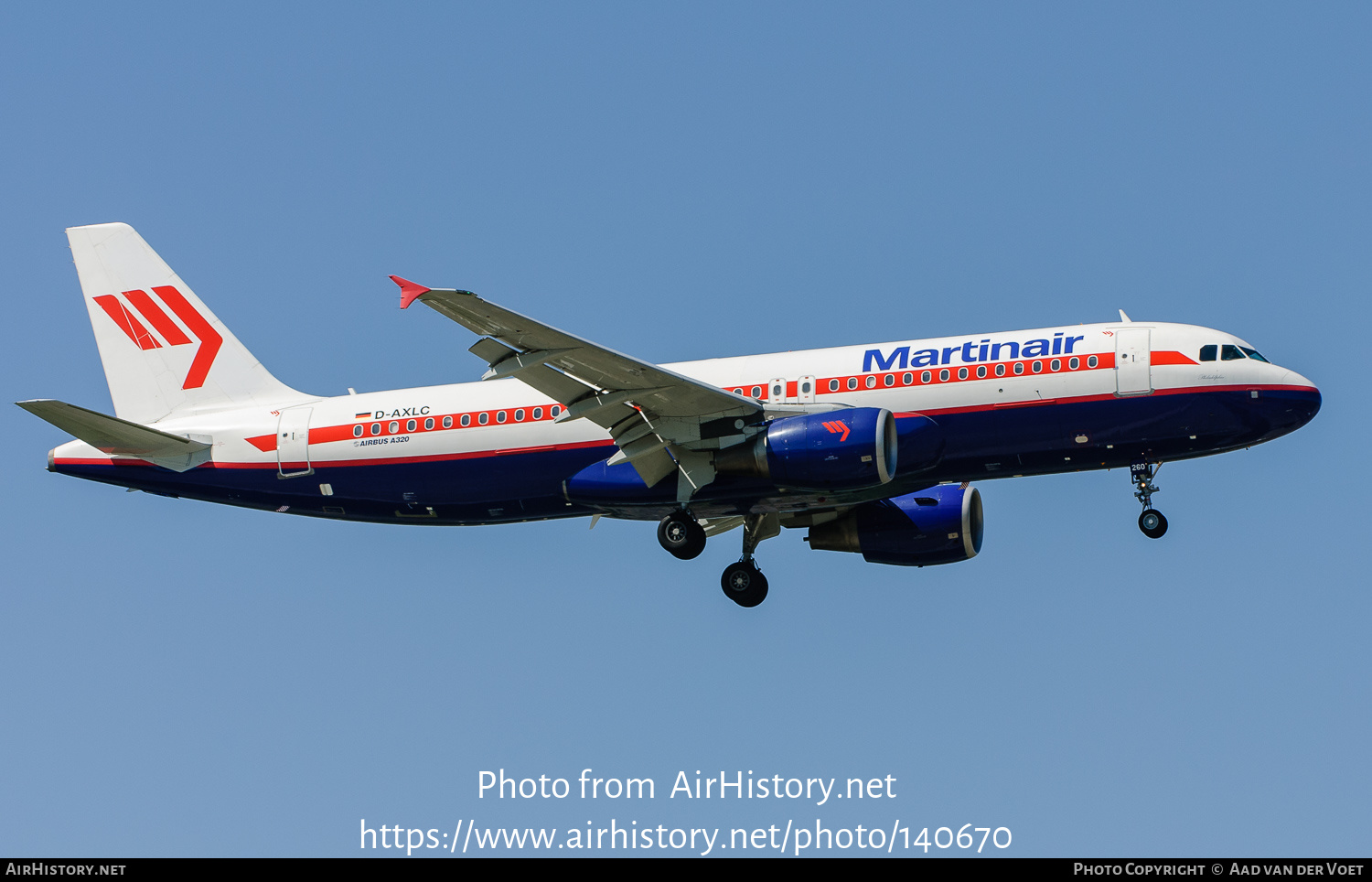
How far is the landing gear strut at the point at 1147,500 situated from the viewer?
114 ft

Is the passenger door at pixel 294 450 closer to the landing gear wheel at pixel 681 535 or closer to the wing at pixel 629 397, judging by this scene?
the wing at pixel 629 397

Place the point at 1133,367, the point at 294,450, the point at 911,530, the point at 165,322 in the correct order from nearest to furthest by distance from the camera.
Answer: the point at 1133,367 → the point at 294,450 → the point at 911,530 → the point at 165,322

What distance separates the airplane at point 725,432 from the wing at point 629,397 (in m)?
0.04

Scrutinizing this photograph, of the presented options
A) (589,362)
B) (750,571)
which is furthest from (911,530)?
(589,362)

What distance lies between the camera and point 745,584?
3859 cm

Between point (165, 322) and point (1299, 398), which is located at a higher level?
point (165, 322)

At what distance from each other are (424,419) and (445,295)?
9.49 m

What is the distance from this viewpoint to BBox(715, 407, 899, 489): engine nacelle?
107 ft

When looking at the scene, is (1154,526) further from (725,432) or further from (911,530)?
(725,432)

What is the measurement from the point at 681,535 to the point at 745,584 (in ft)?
11.9

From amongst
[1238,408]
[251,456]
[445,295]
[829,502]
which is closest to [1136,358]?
[1238,408]

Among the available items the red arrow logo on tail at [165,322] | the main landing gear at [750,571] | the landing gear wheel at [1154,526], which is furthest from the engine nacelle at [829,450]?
the red arrow logo on tail at [165,322]

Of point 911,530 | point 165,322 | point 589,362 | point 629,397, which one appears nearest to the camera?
point 589,362

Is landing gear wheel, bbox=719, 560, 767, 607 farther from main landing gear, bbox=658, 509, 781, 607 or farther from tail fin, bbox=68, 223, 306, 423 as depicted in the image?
tail fin, bbox=68, 223, 306, 423
